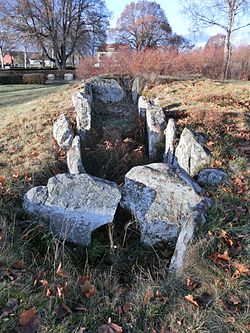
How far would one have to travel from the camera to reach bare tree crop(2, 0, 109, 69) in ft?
90.6

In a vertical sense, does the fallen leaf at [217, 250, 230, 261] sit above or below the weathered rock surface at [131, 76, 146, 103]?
below

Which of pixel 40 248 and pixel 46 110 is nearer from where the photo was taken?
pixel 40 248

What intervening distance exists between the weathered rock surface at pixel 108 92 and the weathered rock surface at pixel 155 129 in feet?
8.66

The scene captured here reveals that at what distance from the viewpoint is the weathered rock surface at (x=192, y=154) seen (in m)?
4.46

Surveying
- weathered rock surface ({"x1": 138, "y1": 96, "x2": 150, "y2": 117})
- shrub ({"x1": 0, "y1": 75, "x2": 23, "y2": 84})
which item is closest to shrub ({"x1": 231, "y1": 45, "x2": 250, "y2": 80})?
weathered rock surface ({"x1": 138, "y1": 96, "x2": 150, "y2": 117})

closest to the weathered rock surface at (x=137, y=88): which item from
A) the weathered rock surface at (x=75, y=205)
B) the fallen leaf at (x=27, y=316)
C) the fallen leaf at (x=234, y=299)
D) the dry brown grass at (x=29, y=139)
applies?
the dry brown grass at (x=29, y=139)

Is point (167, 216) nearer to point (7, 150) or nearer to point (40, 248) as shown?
point (40, 248)

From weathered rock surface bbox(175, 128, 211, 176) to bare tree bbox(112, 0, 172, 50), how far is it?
29341 millimetres

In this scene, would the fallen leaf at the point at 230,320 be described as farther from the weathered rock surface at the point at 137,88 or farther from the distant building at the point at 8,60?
the distant building at the point at 8,60

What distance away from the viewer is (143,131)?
611 cm

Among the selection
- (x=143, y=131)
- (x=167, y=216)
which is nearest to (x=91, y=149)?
(x=143, y=131)

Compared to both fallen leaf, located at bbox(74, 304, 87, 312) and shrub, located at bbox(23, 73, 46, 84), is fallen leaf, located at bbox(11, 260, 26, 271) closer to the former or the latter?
fallen leaf, located at bbox(74, 304, 87, 312)

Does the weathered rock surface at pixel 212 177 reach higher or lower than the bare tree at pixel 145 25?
lower

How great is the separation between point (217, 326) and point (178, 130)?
3541 millimetres
